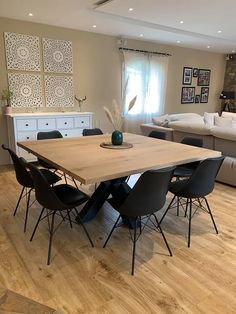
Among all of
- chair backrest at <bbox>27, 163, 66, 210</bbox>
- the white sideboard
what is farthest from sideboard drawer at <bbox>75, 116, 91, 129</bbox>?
chair backrest at <bbox>27, 163, 66, 210</bbox>

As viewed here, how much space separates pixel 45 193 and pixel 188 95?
6.48m

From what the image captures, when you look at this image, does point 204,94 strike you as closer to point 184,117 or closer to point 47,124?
point 184,117

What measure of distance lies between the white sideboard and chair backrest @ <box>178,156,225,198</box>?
121 inches

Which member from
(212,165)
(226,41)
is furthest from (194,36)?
(212,165)

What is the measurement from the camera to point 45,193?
6.61 feet

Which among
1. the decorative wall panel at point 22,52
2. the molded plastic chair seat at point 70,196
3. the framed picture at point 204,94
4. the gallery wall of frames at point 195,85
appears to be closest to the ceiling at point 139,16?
the decorative wall panel at point 22,52

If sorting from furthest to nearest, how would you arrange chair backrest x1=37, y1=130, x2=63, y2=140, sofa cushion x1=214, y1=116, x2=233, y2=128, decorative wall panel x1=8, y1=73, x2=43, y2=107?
sofa cushion x1=214, y1=116, x2=233, y2=128 → decorative wall panel x1=8, y1=73, x2=43, y2=107 → chair backrest x1=37, y1=130, x2=63, y2=140

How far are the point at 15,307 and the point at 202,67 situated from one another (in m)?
7.95

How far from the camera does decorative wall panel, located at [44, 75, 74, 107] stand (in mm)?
4988

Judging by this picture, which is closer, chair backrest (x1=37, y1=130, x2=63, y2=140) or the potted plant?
chair backrest (x1=37, y1=130, x2=63, y2=140)

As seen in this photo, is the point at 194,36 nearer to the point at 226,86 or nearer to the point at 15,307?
the point at 226,86

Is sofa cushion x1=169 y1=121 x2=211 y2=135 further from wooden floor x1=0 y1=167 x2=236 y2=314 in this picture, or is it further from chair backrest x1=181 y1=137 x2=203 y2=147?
wooden floor x1=0 y1=167 x2=236 y2=314

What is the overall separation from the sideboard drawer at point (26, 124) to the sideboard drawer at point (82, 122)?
0.83 meters

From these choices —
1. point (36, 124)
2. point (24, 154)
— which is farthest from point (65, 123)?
point (24, 154)
